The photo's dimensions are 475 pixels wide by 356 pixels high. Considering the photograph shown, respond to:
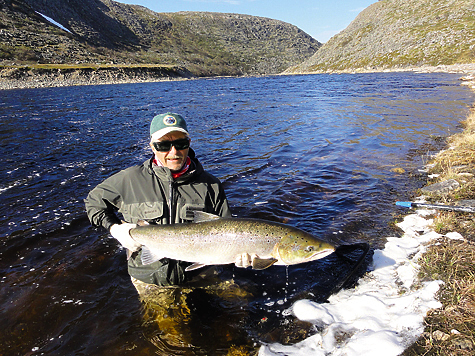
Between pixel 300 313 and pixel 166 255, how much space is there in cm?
231

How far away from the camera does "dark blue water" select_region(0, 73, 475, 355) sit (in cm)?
413

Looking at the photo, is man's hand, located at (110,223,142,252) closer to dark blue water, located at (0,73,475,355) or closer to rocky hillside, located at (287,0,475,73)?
dark blue water, located at (0,73,475,355)

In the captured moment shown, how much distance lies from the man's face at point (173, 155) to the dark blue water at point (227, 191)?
2.36 m

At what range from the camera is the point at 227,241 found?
3502 mm

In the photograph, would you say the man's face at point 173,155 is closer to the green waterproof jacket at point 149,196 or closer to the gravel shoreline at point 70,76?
the green waterproof jacket at point 149,196

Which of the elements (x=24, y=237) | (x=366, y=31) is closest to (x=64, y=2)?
(x=366, y=31)

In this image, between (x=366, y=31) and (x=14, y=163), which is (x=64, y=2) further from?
(x=14, y=163)

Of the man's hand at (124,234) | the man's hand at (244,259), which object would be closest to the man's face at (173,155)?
the man's hand at (124,234)

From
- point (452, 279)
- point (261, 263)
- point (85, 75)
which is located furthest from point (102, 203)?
point (85, 75)

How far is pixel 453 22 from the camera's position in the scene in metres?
85.4

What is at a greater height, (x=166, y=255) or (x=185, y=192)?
(x=185, y=192)

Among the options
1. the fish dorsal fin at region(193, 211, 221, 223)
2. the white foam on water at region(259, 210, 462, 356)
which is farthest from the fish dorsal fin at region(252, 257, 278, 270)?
the white foam on water at region(259, 210, 462, 356)

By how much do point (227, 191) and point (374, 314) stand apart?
622cm

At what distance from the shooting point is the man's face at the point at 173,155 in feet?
12.0
